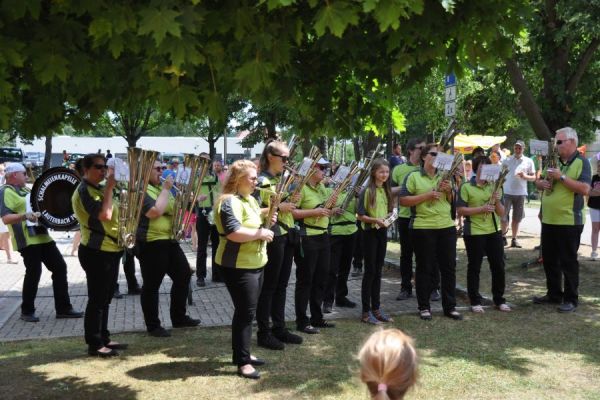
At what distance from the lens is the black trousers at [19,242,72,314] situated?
→ 7.58m

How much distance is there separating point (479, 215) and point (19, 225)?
5.41m

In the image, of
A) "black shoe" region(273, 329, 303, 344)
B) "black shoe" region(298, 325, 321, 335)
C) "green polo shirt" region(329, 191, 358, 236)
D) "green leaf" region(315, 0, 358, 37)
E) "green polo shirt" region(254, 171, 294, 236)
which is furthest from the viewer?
"green polo shirt" region(329, 191, 358, 236)

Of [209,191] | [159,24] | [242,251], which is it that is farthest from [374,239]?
[159,24]

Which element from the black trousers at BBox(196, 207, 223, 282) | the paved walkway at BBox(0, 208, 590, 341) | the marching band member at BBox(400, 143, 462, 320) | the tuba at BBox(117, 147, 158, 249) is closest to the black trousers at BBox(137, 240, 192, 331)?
the paved walkway at BBox(0, 208, 590, 341)

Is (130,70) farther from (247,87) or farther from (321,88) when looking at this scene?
(321,88)

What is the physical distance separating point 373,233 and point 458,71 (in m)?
3.21

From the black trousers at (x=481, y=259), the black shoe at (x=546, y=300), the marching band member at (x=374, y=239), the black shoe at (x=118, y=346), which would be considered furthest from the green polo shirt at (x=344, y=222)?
the black shoe at (x=118, y=346)

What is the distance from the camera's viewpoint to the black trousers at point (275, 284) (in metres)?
5.95

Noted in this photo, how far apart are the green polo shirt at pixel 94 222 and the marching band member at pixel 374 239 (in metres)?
2.76

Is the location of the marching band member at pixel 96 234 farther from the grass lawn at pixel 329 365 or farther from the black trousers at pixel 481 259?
the black trousers at pixel 481 259

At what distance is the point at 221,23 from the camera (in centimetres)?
356

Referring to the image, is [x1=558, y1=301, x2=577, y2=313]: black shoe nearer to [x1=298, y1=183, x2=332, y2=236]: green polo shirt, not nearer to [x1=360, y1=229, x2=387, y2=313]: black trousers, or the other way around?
[x1=360, y1=229, x2=387, y2=313]: black trousers

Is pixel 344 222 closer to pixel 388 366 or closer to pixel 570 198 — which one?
pixel 570 198

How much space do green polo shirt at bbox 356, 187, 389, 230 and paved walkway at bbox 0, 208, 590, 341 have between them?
4.24 feet
